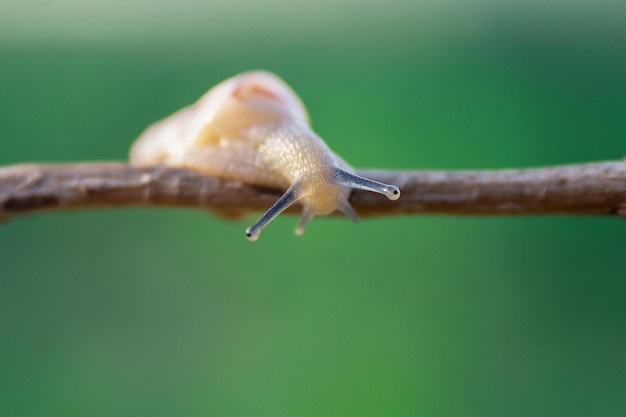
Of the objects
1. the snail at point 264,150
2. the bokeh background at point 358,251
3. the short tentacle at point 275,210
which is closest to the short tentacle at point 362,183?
the snail at point 264,150

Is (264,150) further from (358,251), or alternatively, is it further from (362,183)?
(358,251)

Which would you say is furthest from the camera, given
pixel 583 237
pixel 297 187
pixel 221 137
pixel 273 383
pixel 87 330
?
pixel 583 237

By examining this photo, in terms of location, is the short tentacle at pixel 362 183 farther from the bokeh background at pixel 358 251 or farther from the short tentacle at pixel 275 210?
the bokeh background at pixel 358 251

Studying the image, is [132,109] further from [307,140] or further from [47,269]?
[307,140]

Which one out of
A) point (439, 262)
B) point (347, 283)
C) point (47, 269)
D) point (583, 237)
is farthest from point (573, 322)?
point (47, 269)

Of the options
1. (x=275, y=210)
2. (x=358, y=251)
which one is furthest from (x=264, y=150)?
(x=358, y=251)

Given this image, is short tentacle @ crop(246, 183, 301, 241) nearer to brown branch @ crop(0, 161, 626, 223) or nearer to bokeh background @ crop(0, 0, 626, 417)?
brown branch @ crop(0, 161, 626, 223)
